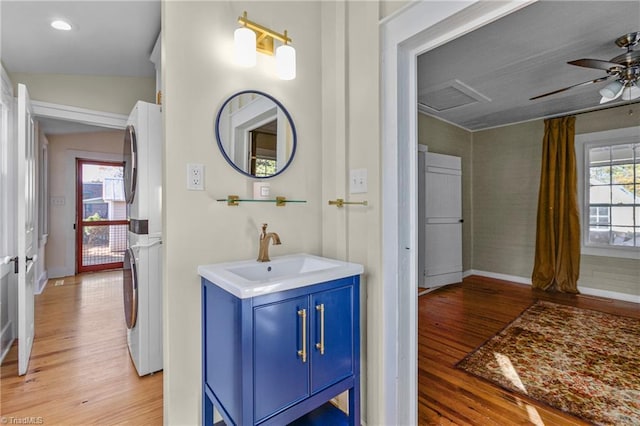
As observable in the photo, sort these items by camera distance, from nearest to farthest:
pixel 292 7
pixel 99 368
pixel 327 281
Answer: pixel 327 281 < pixel 292 7 < pixel 99 368

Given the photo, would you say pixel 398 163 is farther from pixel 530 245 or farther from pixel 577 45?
pixel 530 245

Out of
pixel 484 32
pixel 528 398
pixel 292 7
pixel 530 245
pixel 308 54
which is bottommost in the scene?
pixel 528 398

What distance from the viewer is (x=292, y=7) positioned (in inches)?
71.3

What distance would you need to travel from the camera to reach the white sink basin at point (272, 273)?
45.5 inches

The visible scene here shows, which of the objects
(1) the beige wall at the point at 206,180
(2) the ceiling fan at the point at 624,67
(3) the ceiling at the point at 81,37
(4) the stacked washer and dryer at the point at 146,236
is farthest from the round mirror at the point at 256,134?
(2) the ceiling fan at the point at 624,67

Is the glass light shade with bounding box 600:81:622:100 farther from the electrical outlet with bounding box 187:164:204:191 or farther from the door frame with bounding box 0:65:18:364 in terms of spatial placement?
the door frame with bounding box 0:65:18:364

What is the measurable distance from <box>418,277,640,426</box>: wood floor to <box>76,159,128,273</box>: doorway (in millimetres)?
5266

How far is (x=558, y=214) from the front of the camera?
441 centimetres

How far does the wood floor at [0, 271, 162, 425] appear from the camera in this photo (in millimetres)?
1772

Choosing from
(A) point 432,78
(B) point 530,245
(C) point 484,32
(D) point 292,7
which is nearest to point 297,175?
(D) point 292,7

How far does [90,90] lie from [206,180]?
237 centimetres

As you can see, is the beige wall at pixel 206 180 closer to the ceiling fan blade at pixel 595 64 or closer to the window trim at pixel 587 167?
the ceiling fan blade at pixel 595 64

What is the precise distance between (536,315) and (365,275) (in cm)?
290

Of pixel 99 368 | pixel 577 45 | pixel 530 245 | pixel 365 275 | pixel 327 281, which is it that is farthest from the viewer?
pixel 530 245
